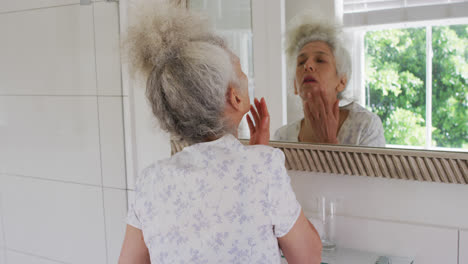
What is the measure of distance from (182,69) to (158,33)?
107 mm

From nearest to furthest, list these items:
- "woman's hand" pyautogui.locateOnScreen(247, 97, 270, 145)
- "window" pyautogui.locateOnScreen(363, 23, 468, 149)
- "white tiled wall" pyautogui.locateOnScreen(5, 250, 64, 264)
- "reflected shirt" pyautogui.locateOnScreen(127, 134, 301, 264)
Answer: "reflected shirt" pyautogui.locateOnScreen(127, 134, 301, 264), "window" pyautogui.locateOnScreen(363, 23, 468, 149), "woman's hand" pyautogui.locateOnScreen(247, 97, 270, 145), "white tiled wall" pyautogui.locateOnScreen(5, 250, 64, 264)

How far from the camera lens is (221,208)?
88 centimetres

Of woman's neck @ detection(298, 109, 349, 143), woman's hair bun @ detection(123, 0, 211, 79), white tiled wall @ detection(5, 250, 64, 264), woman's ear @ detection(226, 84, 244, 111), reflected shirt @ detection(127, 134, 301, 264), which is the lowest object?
white tiled wall @ detection(5, 250, 64, 264)

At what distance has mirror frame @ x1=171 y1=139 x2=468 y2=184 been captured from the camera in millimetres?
1075

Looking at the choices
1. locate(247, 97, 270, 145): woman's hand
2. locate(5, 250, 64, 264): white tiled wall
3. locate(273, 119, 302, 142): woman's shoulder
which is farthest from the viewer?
locate(5, 250, 64, 264): white tiled wall

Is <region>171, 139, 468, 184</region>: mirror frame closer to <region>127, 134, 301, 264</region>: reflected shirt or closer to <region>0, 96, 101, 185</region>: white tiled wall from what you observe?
<region>127, 134, 301, 264</region>: reflected shirt

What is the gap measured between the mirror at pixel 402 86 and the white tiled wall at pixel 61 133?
25.2 inches

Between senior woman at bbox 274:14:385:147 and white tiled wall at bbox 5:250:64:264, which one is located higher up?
senior woman at bbox 274:14:385:147

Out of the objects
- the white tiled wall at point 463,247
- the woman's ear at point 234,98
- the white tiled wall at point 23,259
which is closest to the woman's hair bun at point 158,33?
the woman's ear at point 234,98

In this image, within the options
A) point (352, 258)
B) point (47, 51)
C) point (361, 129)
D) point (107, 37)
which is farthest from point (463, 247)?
point (47, 51)

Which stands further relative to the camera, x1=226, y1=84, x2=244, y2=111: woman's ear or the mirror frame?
the mirror frame

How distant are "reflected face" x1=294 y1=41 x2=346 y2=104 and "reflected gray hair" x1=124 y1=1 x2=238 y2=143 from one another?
0.32 m

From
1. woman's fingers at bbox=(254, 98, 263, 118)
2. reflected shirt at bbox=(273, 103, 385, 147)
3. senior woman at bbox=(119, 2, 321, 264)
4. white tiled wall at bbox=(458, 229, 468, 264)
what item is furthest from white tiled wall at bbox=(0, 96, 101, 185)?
white tiled wall at bbox=(458, 229, 468, 264)

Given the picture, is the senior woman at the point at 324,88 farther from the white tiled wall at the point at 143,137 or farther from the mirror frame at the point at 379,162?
the white tiled wall at the point at 143,137
